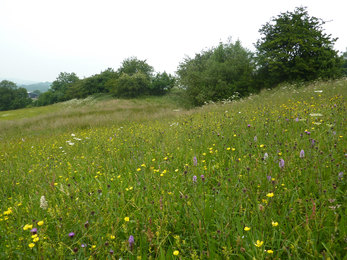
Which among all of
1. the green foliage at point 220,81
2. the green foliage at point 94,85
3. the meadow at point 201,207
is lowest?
the meadow at point 201,207

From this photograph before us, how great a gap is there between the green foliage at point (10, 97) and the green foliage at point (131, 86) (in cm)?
4652

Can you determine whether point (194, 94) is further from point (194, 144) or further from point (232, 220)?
point (232, 220)

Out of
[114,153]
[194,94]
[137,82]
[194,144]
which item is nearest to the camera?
[194,144]

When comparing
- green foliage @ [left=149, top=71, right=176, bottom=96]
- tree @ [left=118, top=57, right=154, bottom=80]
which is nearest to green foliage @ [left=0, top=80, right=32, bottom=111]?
tree @ [left=118, top=57, right=154, bottom=80]

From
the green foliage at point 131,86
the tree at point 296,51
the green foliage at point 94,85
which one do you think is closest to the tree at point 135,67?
the green foliage at point 94,85

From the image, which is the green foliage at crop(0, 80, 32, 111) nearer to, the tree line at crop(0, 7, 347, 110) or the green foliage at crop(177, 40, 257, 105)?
the tree line at crop(0, 7, 347, 110)

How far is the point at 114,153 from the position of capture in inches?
161

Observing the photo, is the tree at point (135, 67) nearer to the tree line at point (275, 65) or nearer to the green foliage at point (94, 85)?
the green foliage at point (94, 85)

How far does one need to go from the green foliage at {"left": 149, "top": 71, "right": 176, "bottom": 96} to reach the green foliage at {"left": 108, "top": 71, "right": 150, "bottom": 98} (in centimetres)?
122

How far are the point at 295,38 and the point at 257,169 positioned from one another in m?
18.2

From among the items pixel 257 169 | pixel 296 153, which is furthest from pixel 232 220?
pixel 296 153

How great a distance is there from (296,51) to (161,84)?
71.9 feet

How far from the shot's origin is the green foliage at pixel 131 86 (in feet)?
102

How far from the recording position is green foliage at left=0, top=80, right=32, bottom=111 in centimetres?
5671
